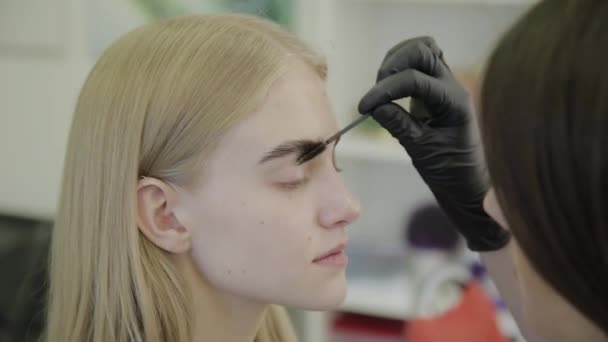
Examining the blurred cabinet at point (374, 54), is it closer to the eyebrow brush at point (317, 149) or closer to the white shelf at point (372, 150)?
the white shelf at point (372, 150)

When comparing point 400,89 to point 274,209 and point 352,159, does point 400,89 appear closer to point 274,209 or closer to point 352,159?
point 274,209

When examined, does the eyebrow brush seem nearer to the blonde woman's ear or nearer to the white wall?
the blonde woman's ear

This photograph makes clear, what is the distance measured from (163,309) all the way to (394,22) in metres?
1.22

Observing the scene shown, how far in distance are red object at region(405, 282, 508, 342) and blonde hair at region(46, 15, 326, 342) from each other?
31.0 inches

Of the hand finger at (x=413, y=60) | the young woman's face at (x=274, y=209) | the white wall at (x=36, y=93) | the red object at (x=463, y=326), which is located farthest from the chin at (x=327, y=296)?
the white wall at (x=36, y=93)

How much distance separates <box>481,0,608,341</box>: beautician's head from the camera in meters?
0.58

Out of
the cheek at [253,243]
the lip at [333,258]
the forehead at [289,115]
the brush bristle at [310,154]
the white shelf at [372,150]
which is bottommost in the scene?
the white shelf at [372,150]

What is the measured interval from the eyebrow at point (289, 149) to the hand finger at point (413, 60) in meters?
0.15

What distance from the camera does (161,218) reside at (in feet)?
2.93

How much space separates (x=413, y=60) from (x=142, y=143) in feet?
1.19

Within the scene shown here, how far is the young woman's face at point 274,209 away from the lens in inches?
34.3

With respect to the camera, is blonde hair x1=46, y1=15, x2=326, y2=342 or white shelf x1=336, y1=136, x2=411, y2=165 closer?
blonde hair x1=46, y1=15, x2=326, y2=342

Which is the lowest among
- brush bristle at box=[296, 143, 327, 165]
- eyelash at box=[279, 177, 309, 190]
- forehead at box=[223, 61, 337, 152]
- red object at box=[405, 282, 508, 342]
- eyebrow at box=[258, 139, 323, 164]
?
red object at box=[405, 282, 508, 342]

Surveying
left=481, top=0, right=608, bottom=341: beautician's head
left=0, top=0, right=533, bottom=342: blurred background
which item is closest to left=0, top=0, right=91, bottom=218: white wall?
left=0, top=0, right=533, bottom=342: blurred background
